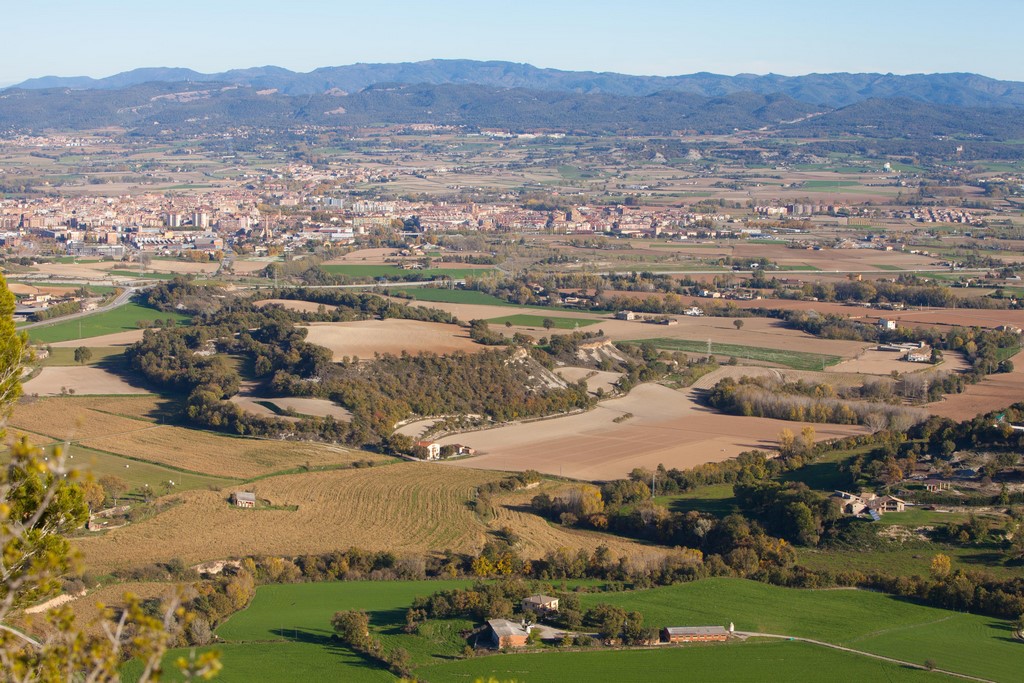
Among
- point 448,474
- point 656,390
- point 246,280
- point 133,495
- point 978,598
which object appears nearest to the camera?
point 978,598

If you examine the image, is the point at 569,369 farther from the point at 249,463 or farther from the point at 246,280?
the point at 246,280

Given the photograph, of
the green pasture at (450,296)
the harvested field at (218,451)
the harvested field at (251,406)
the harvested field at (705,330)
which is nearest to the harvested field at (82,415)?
the harvested field at (218,451)

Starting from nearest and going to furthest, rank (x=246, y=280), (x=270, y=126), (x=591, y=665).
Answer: (x=591, y=665)
(x=246, y=280)
(x=270, y=126)

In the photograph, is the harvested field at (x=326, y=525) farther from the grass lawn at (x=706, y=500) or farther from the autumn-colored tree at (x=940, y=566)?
the autumn-colored tree at (x=940, y=566)

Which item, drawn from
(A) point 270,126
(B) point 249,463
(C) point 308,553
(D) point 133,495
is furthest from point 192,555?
(A) point 270,126

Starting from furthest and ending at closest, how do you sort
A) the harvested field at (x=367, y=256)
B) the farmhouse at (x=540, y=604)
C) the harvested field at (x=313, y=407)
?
1. the harvested field at (x=367, y=256)
2. the harvested field at (x=313, y=407)
3. the farmhouse at (x=540, y=604)

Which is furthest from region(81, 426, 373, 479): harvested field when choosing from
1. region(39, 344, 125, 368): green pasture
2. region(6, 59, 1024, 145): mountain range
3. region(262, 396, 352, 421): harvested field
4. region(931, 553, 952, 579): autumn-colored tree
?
region(6, 59, 1024, 145): mountain range
